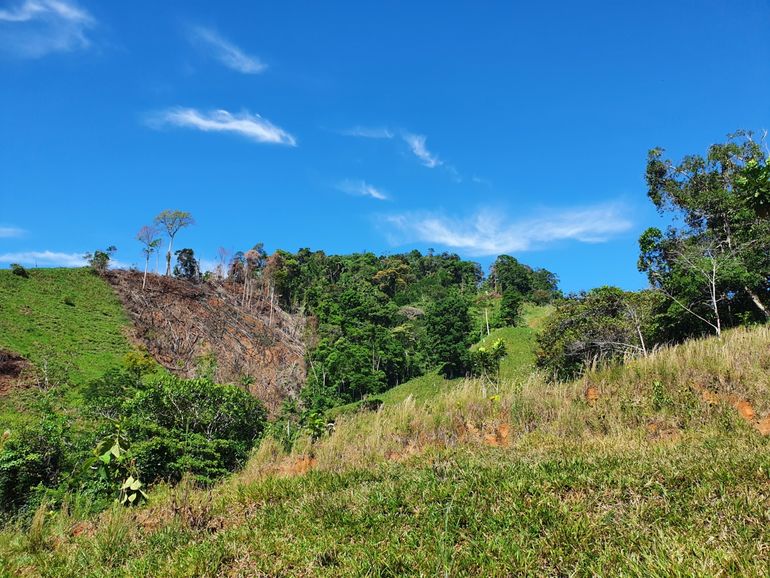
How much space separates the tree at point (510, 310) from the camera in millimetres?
52406

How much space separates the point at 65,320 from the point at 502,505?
4693 centimetres

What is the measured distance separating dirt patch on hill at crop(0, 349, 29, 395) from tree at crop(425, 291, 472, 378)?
31948mm

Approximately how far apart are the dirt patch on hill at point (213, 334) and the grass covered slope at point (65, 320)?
8.07ft

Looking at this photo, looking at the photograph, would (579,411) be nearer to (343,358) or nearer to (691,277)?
(691,277)

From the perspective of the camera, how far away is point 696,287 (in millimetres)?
18828

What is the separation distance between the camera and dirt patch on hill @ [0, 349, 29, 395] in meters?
28.0

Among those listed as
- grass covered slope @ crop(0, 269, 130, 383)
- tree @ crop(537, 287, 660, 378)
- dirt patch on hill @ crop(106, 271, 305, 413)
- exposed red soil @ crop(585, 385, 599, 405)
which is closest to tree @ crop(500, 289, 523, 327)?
dirt patch on hill @ crop(106, 271, 305, 413)

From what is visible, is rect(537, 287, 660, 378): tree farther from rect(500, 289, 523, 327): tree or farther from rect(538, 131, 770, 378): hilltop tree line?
rect(500, 289, 523, 327): tree

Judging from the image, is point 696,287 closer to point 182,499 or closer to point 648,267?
point 648,267

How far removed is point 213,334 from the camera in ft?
162

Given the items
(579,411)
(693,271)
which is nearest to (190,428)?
(579,411)

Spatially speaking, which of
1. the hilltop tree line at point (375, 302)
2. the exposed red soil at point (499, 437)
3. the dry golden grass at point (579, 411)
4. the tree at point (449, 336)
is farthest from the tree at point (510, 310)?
the exposed red soil at point (499, 437)

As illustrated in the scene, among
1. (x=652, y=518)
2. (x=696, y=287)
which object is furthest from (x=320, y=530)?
(x=696, y=287)

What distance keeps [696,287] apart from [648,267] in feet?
9.05
